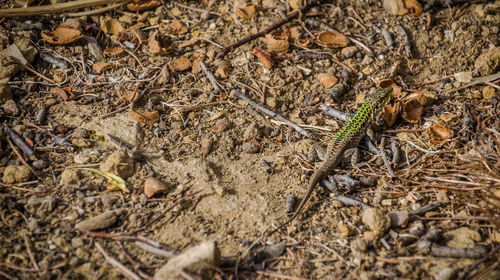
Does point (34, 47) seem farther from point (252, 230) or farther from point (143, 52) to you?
point (252, 230)

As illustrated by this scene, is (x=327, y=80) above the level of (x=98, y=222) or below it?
above

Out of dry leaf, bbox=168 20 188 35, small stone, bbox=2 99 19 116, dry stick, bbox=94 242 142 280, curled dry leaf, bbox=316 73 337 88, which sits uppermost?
dry leaf, bbox=168 20 188 35

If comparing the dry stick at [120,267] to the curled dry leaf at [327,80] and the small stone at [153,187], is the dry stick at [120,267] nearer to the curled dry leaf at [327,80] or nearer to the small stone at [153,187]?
the small stone at [153,187]

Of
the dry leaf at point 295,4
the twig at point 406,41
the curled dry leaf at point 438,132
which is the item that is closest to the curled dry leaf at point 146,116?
the dry leaf at point 295,4

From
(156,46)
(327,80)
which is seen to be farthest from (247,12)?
(327,80)

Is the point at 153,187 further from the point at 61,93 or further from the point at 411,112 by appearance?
the point at 411,112

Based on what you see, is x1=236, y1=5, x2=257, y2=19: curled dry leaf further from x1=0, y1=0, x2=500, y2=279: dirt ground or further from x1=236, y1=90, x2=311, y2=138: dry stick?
x1=236, y1=90, x2=311, y2=138: dry stick

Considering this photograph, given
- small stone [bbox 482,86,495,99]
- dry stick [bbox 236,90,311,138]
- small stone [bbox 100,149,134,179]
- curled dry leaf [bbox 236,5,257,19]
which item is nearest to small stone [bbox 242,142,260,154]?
dry stick [bbox 236,90,311,138]
